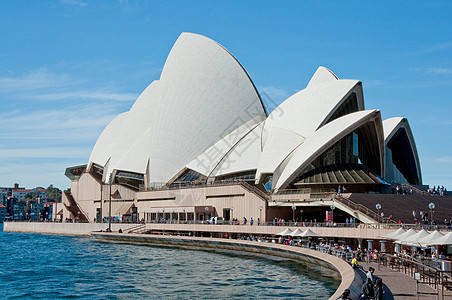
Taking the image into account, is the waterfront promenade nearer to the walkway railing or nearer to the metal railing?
the walkway railing

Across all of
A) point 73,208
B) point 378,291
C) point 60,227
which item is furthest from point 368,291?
point 73,208

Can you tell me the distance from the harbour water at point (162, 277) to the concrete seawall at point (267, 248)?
542mm

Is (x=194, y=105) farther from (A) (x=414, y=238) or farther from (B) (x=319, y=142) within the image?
(A) (x=414, y=238)

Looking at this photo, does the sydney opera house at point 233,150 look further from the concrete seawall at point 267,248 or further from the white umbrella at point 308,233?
the concrete seawall at point 267,248

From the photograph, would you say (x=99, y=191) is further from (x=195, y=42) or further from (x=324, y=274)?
(x=324, y=274)

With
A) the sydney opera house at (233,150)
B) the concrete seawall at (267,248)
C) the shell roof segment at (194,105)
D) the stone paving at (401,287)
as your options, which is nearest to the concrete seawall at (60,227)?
the sydney opera house at (233,150)

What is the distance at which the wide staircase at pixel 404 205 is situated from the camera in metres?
31.9

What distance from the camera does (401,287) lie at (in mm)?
15406

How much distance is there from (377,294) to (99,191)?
179 ft

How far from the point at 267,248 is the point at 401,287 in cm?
1458

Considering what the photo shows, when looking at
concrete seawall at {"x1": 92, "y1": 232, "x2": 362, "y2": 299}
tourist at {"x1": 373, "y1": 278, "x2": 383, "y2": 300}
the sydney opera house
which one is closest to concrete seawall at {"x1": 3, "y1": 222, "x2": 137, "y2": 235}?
the sydney opera house

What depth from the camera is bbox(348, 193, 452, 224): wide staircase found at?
31875mm

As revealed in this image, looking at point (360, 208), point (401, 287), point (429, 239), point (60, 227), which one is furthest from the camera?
point (60, 227)

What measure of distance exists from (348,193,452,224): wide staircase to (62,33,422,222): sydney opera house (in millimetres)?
1659
